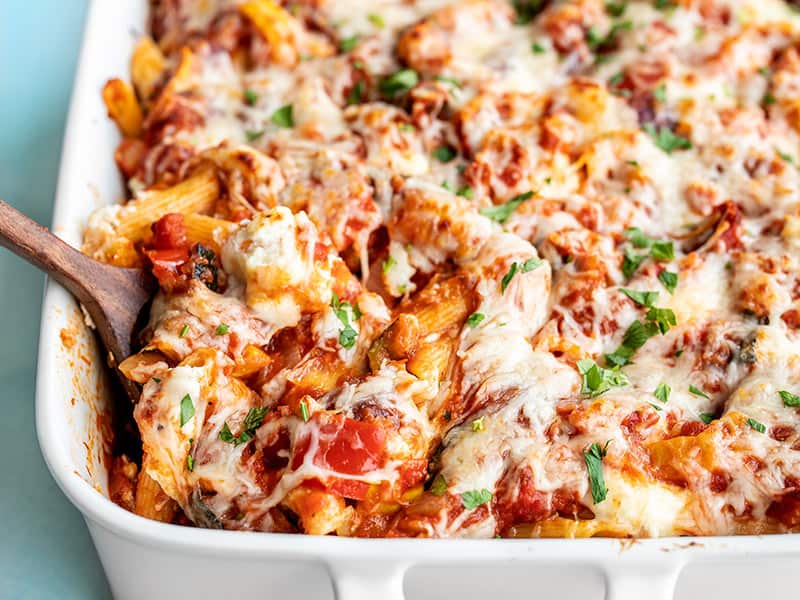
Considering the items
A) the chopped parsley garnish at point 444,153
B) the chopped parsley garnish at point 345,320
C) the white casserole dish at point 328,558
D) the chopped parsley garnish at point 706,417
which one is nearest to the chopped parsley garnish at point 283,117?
the chopped parsley garnish at point 444,153

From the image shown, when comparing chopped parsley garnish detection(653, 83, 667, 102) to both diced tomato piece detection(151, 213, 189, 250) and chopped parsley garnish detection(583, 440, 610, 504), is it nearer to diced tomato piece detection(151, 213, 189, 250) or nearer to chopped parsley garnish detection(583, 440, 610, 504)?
chopped parsley garnish detection(583, 440, 610, 504)

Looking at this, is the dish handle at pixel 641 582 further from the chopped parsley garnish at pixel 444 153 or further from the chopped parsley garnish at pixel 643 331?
the chopped parsley garnish at pixel 444 153

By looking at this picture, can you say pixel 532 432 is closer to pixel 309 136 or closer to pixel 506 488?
pixel 506 488

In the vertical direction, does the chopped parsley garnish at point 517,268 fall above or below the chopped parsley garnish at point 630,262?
above

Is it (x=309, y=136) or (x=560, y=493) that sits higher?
(x=309, y=136)

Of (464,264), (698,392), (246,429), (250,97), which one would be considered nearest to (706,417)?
(698,392)

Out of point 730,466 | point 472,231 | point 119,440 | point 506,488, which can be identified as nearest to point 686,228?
point 472,231
